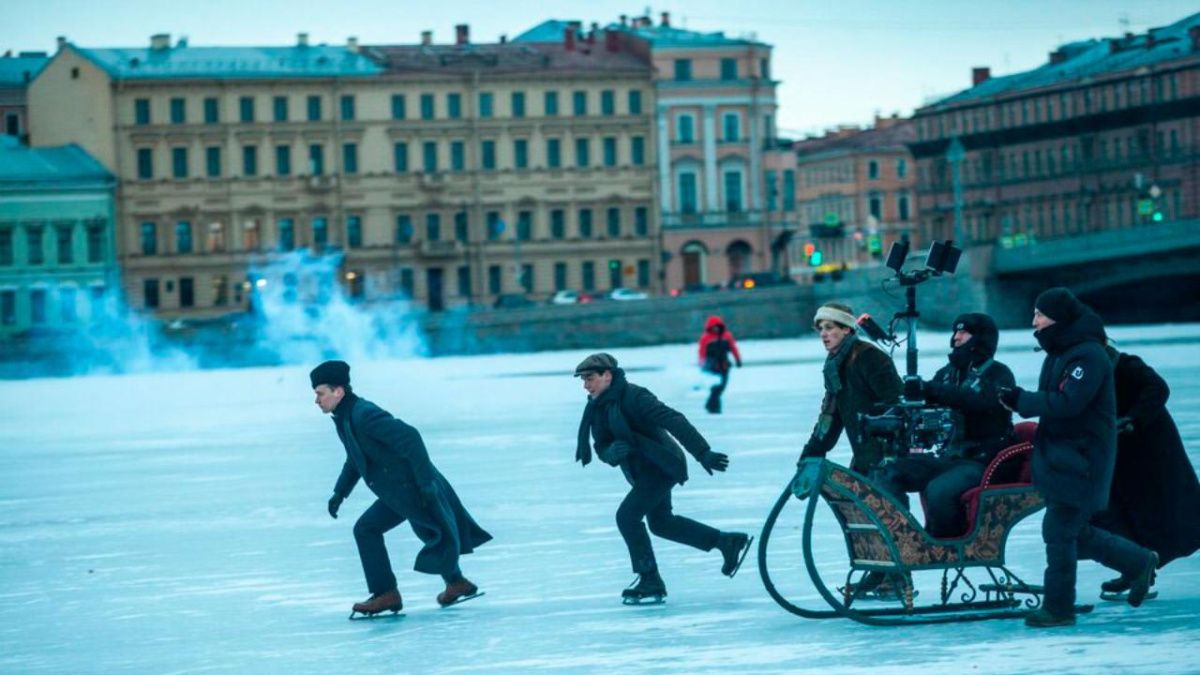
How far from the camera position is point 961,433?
11.1 m

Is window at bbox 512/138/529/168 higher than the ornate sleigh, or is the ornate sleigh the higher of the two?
window at bbox 512/138/529/168

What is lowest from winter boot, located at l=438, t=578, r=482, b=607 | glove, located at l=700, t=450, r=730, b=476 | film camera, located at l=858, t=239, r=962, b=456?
winter boot, located at l=438, t=578, r=482, b=607

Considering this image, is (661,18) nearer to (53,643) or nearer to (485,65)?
(485,65)

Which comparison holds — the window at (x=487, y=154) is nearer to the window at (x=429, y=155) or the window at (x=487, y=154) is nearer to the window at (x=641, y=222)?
the window at (x=429, y=155)

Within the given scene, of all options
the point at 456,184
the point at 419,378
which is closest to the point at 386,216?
the point at 456,184

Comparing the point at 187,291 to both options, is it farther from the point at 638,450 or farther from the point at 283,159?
the point at 638,450

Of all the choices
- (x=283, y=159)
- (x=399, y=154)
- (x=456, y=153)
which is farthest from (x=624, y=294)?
(x=283, y=159)

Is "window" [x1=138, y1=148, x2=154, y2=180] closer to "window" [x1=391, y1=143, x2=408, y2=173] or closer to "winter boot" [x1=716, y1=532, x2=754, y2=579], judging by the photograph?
"window" [x1=391, y1=143, x2=408, y2=173]

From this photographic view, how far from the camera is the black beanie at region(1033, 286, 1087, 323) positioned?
10.3 m

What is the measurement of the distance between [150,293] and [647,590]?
86.4 meters

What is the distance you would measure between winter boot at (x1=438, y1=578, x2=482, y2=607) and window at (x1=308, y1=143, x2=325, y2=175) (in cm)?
8791

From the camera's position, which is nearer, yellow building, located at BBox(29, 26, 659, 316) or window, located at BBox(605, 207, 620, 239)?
yellow building, located at BBox(29, 26, 659, 316)

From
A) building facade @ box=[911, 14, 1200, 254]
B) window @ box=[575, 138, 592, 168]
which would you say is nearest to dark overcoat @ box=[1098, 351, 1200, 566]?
building facade @ box=[911, 14, 1200, 254]

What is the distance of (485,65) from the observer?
101 m
